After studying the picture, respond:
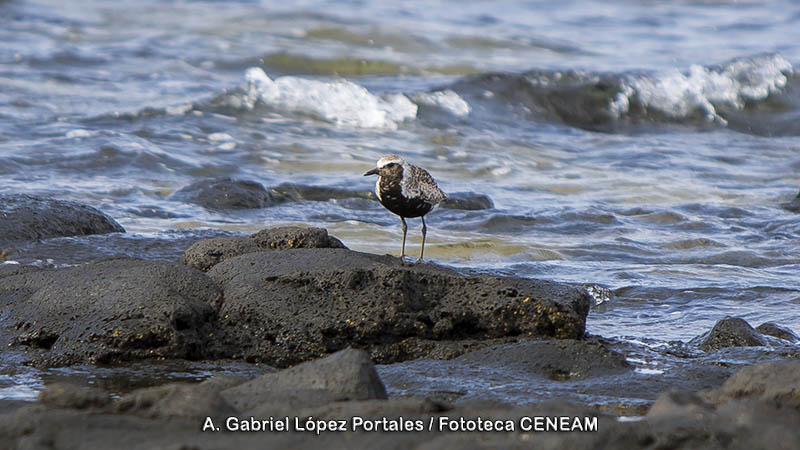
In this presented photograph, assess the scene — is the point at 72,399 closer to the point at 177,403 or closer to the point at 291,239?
the point at 177,403

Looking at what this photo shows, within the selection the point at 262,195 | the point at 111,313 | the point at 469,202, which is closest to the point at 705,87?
the point at 469,202

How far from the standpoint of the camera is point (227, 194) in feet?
31.6

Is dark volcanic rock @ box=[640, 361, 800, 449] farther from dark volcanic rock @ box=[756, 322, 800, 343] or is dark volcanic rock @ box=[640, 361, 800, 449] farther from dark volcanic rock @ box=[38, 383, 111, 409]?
dark volcanic rock @ box=[756, 322, 800, 343]

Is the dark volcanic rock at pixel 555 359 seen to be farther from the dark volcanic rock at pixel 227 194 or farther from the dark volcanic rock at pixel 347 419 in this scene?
the dark volcanic rock at pixel 227 194

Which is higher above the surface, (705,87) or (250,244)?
(705,87)

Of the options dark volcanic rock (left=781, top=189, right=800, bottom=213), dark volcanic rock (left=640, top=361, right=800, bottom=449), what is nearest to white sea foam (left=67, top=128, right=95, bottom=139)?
dark volcanic rock (left=781, top=189, right=800, bottom=213)

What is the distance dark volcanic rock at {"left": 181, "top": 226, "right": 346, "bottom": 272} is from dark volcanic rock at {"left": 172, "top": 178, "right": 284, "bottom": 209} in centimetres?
346

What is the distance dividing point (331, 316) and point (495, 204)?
542 cm

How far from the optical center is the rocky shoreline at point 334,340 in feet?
10.7

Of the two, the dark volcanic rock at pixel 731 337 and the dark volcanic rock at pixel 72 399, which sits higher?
the dark volcanic rock at pixel 72 399

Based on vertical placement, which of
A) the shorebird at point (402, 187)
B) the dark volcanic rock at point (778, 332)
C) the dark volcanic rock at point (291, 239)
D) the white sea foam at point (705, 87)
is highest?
the white sea foam at point (705, 87)

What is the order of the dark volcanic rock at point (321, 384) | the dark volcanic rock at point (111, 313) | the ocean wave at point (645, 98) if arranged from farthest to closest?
1. the ocean wave at point (645, 98)
2. the dark volcanic rock at point (111, 313)
3. the dark volcanic rock at point (321, 384)

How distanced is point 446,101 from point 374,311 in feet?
35.5


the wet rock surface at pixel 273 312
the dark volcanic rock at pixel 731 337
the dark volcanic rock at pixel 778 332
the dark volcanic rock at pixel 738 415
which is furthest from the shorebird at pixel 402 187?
the dark volcanic rock at pixel 738 415
